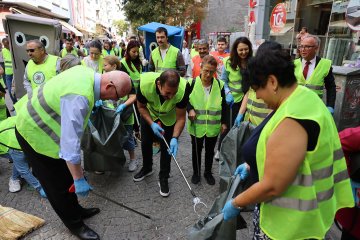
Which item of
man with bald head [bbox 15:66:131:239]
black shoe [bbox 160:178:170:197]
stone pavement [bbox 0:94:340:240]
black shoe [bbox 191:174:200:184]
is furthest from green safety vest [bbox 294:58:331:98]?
man with bald head [bbox 15:66:131:239]

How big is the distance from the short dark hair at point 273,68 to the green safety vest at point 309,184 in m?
0.07

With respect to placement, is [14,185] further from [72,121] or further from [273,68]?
[273,68]

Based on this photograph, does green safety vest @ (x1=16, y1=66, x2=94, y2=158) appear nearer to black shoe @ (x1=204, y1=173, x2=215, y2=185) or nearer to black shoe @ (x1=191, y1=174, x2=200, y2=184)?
black shoe @ (x1=191, y1=174, x2=200, y2=184)

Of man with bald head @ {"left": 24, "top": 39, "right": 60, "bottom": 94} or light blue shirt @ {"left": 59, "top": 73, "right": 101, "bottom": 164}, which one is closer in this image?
light blue shirt @ {"left": 59, "top": 73, "right": 101, "bottom": 164}

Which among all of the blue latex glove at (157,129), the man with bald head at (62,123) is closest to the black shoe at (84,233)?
the man with bald head at (62,123)

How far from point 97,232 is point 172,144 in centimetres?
107

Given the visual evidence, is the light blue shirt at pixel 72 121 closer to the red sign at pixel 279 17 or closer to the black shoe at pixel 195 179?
the black shoe at pixel 195 179

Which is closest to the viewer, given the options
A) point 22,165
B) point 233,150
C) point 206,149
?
point 233,150

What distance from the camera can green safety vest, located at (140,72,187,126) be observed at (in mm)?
2697

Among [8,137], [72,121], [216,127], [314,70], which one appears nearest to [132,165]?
[216,127]

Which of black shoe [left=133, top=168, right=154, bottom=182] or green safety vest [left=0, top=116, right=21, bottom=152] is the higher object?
green safety vest [left=0, top=116, right=21, bottom=152]

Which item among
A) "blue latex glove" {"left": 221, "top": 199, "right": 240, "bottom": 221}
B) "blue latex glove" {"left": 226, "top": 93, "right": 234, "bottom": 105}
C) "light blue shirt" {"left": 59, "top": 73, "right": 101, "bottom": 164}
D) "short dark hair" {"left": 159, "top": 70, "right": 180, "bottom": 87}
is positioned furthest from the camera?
"blue latex glove" {"left": 226, "top": 93, "right": 234, "bottom": 105}

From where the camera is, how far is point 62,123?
172 cm

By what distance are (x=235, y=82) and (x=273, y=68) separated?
2350 mm
